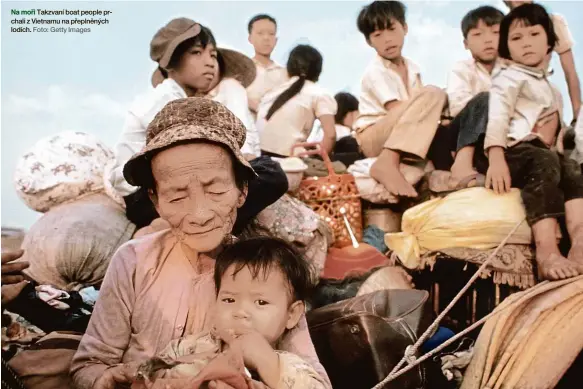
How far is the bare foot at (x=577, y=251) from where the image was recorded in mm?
1974

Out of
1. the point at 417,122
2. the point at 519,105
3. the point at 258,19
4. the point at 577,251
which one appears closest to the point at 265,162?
the point at 258,19

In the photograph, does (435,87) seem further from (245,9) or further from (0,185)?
(0,185)

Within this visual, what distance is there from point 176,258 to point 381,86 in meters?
1.15

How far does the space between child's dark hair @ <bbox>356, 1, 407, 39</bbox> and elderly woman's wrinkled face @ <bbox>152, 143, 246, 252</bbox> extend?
0.96m

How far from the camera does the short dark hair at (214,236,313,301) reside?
4.61 ft

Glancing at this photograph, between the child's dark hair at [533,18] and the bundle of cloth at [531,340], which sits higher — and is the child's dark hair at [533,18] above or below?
above

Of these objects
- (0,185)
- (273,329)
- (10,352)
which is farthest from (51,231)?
(273,329)

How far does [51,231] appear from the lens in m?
2.04

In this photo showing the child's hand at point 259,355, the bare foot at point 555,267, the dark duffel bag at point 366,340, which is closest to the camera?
the child's hand at point 259,355

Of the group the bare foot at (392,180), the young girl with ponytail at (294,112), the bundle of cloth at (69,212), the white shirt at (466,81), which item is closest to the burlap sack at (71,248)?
the bundle of cloth at (69,212)

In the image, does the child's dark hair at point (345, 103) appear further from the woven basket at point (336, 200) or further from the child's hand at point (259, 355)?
the child's hand at point (259, 355)

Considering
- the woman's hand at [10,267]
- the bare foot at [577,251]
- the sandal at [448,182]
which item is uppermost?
the sandal at [448,182]

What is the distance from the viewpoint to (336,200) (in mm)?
2373

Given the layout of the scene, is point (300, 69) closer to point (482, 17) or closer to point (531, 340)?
point (482, 17)
